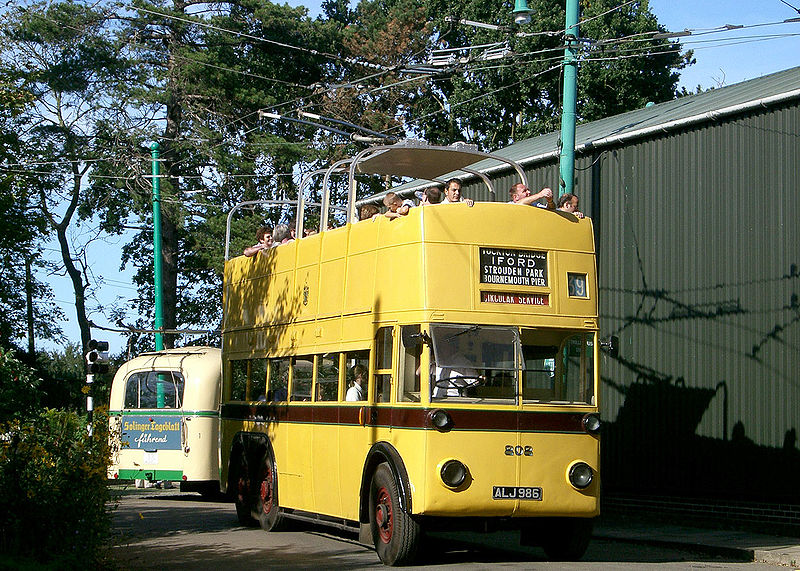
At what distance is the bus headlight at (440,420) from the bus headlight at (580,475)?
1.42m

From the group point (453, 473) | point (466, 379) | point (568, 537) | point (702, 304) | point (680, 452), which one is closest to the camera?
point (453, 473)

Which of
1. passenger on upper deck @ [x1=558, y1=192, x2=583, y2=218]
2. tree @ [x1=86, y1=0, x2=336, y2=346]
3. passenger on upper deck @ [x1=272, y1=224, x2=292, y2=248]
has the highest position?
tree @ [x1=86, y1=0, x2=336, y2=346]

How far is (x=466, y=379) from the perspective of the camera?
42.1 ft

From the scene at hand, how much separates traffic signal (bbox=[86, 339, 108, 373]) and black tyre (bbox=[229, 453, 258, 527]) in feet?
31.9

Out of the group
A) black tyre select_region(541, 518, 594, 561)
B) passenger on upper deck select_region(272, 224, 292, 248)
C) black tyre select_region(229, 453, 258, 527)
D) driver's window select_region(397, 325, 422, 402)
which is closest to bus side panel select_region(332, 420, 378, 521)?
driver's window select_region(397, 325, 422, 402)

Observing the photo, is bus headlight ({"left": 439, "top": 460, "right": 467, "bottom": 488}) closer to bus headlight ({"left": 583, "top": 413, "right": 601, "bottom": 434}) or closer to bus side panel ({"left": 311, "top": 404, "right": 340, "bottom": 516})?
bus headlight ({"left": 583, "top": 413, "right": 601, "bottom": 434})

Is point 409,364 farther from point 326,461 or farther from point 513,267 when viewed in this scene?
point 326,461

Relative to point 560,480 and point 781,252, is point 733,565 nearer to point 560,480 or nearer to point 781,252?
point 560,480

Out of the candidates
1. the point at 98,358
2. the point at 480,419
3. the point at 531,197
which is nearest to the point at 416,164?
the point at 531,197

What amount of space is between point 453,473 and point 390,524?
3.61 feet

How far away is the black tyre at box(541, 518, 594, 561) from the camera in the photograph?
44.4ft

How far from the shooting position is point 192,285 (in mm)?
49375

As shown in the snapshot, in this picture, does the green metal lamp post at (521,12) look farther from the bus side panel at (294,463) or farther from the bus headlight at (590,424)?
the bus headlight at (590,424)

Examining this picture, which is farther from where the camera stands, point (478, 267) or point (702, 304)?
point (702, 304)
